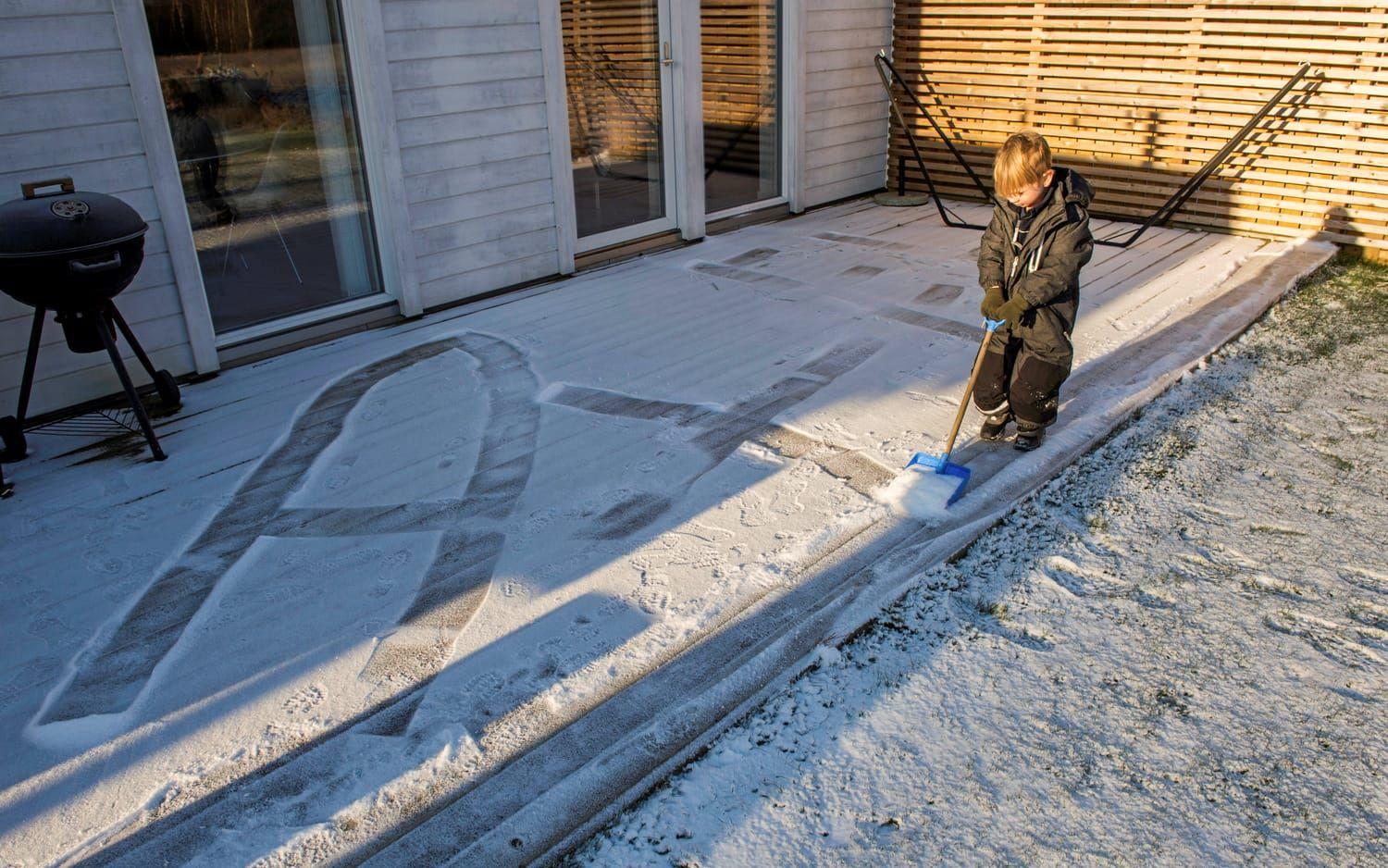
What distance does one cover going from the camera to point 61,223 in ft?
11.8

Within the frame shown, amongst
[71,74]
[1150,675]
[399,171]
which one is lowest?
[1150,675]

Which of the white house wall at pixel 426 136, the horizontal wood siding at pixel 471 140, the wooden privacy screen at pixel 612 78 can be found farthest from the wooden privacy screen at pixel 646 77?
the horizontal wood siding at pixel 471 140

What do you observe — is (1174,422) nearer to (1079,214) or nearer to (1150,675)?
(1079,214)

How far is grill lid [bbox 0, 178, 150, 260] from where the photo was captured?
3549 mm

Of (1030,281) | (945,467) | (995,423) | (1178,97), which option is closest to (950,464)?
(945,467)

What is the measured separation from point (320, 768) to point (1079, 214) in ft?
9.49

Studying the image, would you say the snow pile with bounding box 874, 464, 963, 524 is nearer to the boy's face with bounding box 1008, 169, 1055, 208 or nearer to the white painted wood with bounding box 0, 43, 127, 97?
the boy's face with bounding box 1008, 169, 1055, 208

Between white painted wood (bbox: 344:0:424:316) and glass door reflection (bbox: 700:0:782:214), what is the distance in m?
2.43

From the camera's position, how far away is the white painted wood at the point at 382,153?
16.3 feet

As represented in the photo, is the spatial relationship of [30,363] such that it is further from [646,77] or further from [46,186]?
[646,77]

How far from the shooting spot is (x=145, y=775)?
2346 millimetres

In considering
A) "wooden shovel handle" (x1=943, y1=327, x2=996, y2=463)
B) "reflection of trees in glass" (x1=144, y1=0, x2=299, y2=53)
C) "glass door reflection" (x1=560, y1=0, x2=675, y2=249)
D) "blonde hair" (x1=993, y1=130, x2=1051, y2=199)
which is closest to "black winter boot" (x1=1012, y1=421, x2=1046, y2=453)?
"wooden shovel handle" (x1=943, y1=327, x2=996, y2=463)

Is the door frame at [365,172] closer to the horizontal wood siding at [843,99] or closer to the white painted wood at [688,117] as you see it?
the white painted wood at [688,117]

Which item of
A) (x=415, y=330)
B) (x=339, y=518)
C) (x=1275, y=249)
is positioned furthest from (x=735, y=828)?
(x=1275, y=249)
